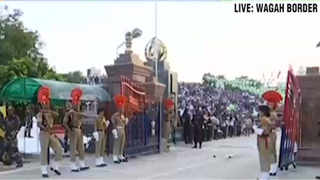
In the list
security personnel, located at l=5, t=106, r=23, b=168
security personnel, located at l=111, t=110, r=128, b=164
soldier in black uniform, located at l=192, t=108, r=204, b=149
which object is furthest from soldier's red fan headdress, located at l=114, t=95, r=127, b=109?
soldier in black uniform, located at l=192, t=108, r=204, b=149

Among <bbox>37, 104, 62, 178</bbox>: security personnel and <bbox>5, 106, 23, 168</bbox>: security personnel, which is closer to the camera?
<bbox>37, 104, 62, 178</bbox>: security personnel

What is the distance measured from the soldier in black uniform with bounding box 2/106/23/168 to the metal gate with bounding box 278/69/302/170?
264 inches

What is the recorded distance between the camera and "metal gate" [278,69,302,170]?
1478cm

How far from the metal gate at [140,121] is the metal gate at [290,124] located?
16.8 ft

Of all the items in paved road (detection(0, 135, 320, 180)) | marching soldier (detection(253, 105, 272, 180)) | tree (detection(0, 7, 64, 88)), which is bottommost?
paved road (detection(0, 135, 320, 180))

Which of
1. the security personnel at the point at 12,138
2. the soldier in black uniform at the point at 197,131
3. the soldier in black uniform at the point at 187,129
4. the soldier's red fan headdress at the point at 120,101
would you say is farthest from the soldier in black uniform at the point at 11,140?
the soldier in black uniform at the point at 187,129

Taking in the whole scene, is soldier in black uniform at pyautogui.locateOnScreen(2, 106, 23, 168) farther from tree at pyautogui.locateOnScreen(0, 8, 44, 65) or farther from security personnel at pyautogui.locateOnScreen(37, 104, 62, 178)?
tree at pyautogui.locateOnScreen(0, 8, 44, 65)

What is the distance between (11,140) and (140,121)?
4.77 metres

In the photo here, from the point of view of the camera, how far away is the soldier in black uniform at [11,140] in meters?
16.2

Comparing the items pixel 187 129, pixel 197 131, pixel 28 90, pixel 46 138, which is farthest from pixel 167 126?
pixel 46 138

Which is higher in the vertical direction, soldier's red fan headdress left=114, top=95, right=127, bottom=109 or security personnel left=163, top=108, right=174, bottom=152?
soldier's red fan headdress left=114, top=95, right=127, bottom=109

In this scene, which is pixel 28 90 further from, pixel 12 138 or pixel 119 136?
pixel 119 136

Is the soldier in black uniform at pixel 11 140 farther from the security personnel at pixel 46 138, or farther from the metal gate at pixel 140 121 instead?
the metal gate at pixel 140 121

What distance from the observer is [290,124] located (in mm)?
15188
